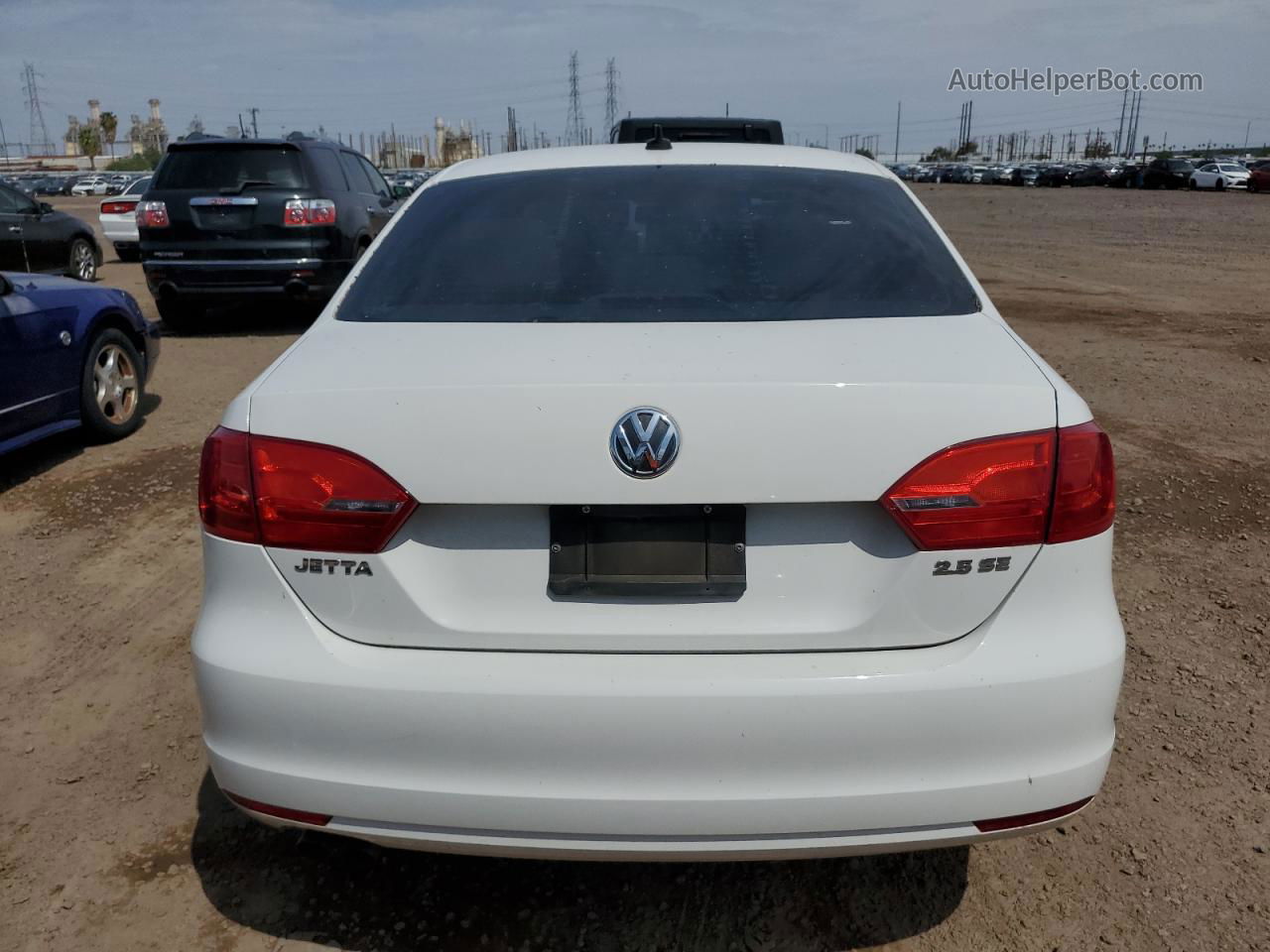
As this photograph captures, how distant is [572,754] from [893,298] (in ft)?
4.20

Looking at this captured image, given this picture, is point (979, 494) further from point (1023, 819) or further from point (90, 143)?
point (90, 143)

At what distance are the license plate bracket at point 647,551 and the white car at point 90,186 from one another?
74.3 meters

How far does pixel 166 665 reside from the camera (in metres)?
3.73

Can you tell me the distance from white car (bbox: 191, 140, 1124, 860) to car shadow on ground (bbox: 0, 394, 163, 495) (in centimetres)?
469

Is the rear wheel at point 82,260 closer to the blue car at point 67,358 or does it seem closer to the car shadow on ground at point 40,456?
the blue car at point 67,358

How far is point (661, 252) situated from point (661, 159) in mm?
596

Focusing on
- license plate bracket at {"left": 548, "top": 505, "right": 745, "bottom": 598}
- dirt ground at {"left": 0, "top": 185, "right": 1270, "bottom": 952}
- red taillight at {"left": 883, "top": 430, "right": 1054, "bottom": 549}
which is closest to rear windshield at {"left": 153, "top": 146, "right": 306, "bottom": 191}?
dirt ground at {"left": 0, "top": 185, "right": 1270, "bottom": 952}

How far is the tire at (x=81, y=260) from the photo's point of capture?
1465 centimetres

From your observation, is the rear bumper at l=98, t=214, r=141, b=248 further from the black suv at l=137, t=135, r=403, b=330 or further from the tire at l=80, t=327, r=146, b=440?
the tire at l=80, t=327, r=146, b=440

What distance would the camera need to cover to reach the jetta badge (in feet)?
6.15

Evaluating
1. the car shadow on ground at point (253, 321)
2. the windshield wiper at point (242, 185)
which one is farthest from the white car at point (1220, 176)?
the windshield wiper at point (242, 185)

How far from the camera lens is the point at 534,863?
2645 mm

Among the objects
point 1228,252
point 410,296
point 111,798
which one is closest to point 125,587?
point 111,798

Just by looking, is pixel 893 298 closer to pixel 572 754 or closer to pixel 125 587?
pixel 572 754
